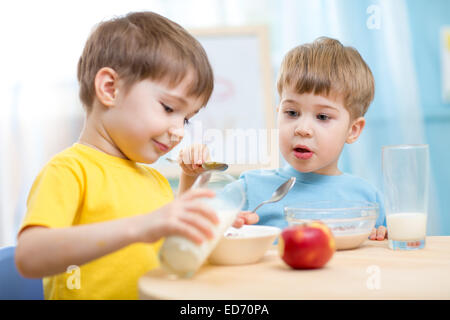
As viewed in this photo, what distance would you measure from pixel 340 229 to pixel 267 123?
1.40 meters

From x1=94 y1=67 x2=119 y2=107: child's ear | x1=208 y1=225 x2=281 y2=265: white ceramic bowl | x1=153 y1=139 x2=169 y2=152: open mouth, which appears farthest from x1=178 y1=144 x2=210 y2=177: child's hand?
x1=208 y1=225 x2=281 y2=265: white ceramic bowl

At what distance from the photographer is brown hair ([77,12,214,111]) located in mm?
946

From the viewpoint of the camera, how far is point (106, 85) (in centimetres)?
95

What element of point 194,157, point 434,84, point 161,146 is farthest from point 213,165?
point 434,84

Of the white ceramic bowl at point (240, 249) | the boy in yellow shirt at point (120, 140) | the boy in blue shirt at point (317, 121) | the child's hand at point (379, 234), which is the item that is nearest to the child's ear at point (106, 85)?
the boy in yellow shirt at point (120, 140)

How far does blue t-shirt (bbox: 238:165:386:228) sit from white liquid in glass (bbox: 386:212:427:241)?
358 millimetres

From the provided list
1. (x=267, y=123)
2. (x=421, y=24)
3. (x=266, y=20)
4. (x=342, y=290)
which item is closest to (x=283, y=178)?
(x=342, y=290)

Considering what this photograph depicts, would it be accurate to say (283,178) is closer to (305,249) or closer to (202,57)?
(202,57)

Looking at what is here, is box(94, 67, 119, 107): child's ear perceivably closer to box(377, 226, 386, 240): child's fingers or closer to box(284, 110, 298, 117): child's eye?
box(284, 110, 298, 117): child's eye

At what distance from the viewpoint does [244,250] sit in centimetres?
79

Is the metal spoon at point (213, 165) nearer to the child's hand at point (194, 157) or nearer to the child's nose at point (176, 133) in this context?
the child's hand at point (194, 157)

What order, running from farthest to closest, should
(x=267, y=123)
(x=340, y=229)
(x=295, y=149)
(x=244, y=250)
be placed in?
(x=267, y=123) → (x=295, y=149) → (x=340, y=229) → (x=244, y=250)

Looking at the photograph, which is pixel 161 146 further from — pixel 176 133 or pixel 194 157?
pixel 194 157

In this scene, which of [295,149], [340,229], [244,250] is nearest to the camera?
[244,250]
